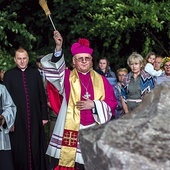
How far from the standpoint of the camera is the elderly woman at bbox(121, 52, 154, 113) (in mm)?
7391

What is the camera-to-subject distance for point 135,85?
7.43 metres

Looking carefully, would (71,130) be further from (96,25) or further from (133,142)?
(96,25)

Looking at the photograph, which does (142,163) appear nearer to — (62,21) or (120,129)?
(120,129)

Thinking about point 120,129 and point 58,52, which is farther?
point 58,52

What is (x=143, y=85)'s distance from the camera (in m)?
7.39

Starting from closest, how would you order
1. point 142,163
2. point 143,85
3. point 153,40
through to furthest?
1. point 142,163
2. point 143,85
3. point 153,40

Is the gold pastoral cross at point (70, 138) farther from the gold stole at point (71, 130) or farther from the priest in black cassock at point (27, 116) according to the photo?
the priest in black cassock at point (27, 116)

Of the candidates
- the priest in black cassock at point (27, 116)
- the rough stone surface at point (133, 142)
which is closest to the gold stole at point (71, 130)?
the priest in black cassock at point (27, 116)

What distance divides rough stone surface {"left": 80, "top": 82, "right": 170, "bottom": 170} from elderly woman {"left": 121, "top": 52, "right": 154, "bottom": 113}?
14.4 ft

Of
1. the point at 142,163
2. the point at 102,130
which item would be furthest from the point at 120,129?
Result: the point at 142,163

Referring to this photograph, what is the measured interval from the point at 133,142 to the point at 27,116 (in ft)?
16.3

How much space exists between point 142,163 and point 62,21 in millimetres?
12080

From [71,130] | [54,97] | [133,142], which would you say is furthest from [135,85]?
[133,142]

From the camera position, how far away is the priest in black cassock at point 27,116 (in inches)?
295
